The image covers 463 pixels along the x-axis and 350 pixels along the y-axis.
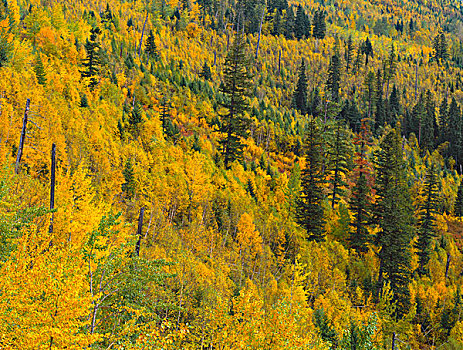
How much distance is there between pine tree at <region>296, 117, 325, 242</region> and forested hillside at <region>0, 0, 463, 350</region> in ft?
0.70

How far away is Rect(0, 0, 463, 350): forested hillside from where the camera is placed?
1154 cm

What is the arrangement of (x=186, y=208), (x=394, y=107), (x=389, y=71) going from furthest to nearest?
1. (x=389, y=71)
2. (x=394, y=107)
3. (x=186, y=208)

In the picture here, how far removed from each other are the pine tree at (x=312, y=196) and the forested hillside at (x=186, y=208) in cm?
21

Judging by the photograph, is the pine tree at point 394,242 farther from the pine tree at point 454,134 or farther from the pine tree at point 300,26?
the pine tree at point 300,26

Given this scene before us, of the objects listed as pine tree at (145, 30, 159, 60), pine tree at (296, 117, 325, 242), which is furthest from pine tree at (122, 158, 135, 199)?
pine tree at (145, 30, 159, 60)

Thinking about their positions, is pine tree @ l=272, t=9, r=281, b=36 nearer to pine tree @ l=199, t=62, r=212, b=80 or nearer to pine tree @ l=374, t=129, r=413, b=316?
pine tree @ l=199, t=62, r=212, b=80

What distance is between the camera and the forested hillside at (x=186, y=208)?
11.5 m

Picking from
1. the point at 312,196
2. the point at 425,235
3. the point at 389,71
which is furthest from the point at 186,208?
the point at 389,71

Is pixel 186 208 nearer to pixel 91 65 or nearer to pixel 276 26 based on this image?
pixel 91 65

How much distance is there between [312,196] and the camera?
3762 cm

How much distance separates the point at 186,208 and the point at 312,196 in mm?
14860

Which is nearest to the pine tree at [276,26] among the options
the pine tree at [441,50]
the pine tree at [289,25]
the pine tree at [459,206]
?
the pine tree at [289,25]

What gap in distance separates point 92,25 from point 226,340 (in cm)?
4603

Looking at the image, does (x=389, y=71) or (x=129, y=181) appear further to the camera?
(x=389, y=71)
